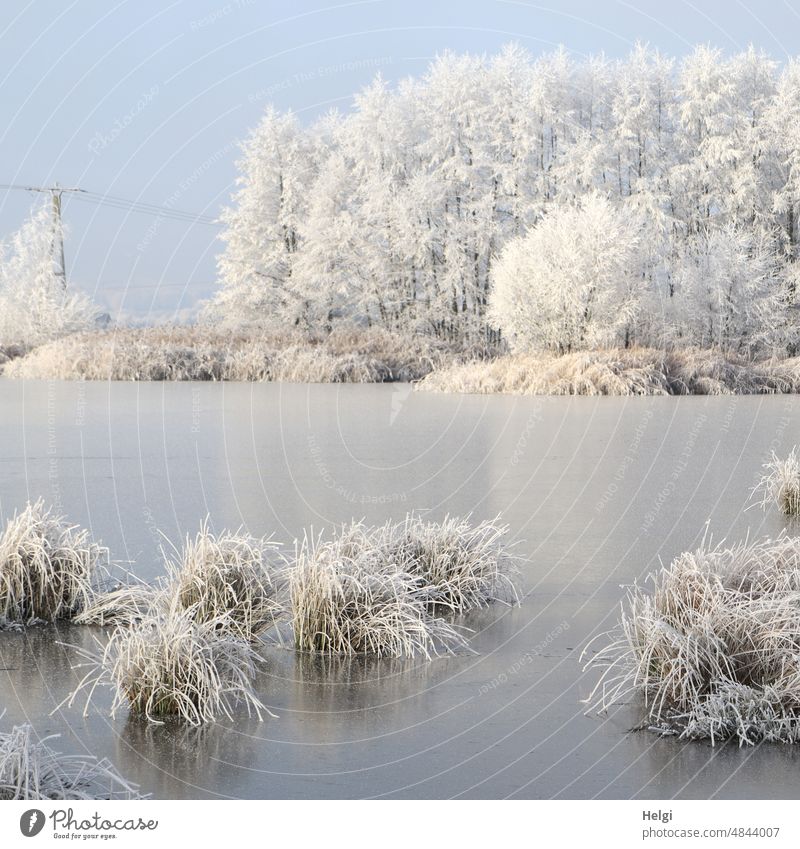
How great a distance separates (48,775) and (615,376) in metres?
18.6

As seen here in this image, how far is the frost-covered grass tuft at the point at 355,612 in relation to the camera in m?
4.58

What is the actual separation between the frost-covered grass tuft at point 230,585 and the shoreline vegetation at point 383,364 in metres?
16.2

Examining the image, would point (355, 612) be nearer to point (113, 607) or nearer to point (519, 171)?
point (113, 607)

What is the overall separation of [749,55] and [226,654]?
32978 mm

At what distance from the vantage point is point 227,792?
3199 millimetres

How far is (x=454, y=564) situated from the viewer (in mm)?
5500

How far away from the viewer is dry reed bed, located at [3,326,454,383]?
2606 cm

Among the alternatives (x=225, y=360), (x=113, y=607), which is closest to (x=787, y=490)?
(x=113, y=607)

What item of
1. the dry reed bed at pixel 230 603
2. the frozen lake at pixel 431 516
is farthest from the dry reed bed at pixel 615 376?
the dry reed bed at pixel 230 603

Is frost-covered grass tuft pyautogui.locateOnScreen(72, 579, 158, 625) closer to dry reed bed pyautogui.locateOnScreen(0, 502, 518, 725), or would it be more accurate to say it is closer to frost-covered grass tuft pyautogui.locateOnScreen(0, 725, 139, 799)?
dry reed bed pyautogui.locateOnScreen(0, 502, 518, 725)

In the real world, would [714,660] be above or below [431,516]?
below

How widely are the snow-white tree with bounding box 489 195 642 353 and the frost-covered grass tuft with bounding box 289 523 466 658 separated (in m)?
19.8

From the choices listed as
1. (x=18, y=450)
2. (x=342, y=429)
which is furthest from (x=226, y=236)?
(x=18, y=450)

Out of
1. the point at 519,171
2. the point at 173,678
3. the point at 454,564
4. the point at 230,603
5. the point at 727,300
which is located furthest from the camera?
the point at 519,171
